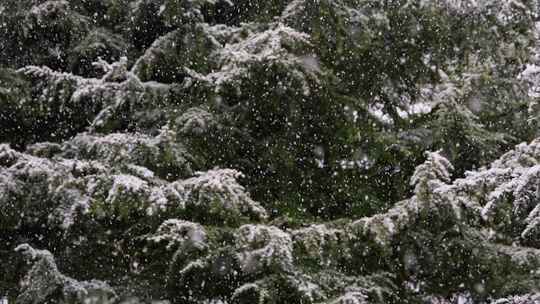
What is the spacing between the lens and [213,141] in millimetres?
6125

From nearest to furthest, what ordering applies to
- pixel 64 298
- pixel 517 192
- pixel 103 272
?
pixel 517 192, pixel 64 298, pixel 103 272

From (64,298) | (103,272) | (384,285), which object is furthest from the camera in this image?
(103,272)

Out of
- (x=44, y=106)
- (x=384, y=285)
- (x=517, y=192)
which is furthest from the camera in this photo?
(x=44, y=106)

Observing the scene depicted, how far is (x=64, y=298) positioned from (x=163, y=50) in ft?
7.84

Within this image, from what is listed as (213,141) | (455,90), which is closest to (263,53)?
(213,141)

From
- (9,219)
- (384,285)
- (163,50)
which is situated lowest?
(9,219)

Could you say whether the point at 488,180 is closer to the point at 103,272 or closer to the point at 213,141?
the point at 213,141

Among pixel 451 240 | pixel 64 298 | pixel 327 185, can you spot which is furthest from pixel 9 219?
pixel 451 240

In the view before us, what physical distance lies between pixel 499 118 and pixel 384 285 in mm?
2489

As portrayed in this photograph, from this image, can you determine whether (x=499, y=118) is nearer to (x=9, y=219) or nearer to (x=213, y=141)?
(x=213, y=141)

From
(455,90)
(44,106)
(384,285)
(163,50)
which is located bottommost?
(384,285)

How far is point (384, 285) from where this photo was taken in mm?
5527

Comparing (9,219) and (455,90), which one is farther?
(455,90)

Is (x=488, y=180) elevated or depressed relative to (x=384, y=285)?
elevated
